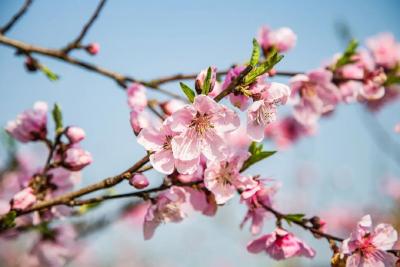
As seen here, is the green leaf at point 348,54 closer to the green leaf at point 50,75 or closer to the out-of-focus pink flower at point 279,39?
the out-of-focus pink flower at point 279,39

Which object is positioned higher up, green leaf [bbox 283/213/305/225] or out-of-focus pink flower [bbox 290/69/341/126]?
out-of-focus pink flower [bbox 290/69/341/126]

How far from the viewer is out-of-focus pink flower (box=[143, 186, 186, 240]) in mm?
1459

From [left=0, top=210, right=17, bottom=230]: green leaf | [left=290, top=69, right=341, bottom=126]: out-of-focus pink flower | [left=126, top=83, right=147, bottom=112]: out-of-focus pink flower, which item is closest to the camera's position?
[left=0, top=210, right=17, bottom=230]: green leaf

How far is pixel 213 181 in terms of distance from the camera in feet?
4.60

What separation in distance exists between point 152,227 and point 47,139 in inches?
25.7

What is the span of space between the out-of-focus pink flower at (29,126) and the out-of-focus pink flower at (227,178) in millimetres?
890

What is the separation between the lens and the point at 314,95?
224cm

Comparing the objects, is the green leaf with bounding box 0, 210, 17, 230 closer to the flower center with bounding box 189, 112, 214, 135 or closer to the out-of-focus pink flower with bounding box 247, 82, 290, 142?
the flower center with bounding box 189, 112, 214, 135

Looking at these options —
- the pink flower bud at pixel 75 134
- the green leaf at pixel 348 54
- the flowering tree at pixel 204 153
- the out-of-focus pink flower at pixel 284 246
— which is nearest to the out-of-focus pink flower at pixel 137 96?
the flowering tree at pixel 204 153

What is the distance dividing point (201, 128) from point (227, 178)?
225mm

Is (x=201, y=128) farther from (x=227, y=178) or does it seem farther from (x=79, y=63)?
(x=79, y=63)

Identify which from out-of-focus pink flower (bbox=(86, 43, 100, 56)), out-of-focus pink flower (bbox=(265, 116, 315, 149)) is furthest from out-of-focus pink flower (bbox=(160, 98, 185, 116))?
out-of-focus pink flower (bbox=(265, 116, 315, 149))

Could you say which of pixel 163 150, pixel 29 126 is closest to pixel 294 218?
pixel 163 150

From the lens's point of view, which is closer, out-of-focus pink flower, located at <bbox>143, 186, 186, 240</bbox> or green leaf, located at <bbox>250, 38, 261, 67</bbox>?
green leaf, located at <bbox>250, 38, 261, 67</bbox>
